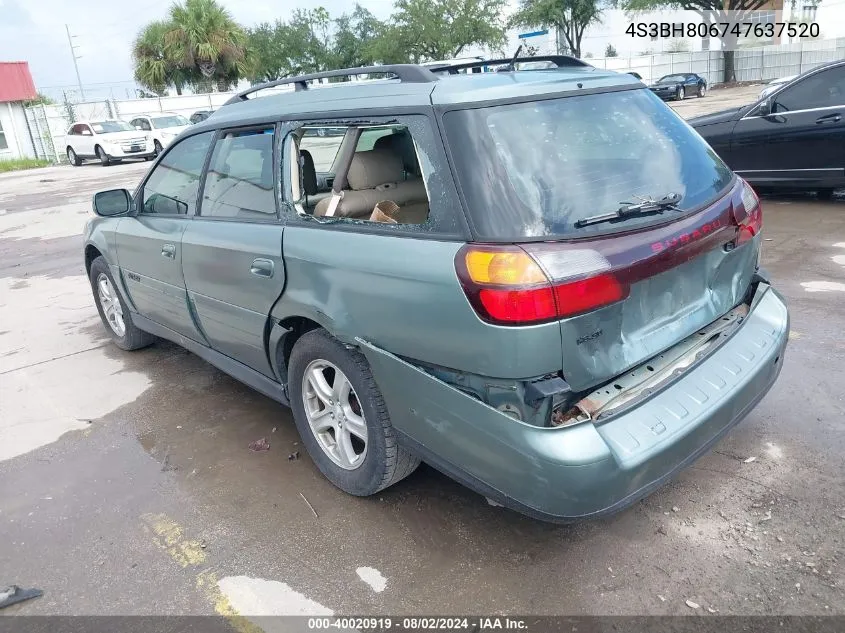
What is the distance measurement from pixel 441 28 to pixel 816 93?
42386mm

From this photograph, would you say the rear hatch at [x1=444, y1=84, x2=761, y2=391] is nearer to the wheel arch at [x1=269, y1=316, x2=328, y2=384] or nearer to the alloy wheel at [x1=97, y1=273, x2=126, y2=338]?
the wheel arch at [x1=269, y1=316, x2=328, y2=384]

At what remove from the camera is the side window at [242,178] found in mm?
3191

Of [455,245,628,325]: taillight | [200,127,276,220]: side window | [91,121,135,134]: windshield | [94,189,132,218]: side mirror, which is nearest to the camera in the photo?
[455,245,628,325]: taillight

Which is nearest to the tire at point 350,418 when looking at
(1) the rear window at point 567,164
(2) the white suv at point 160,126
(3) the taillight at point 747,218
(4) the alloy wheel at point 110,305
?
(1) the rear window at point 567,164

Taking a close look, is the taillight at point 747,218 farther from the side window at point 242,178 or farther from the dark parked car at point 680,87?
the dark parked car at point 680,87

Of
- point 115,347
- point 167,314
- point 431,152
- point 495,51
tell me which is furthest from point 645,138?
point 495,51

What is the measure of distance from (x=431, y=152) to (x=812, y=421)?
7.82 feet

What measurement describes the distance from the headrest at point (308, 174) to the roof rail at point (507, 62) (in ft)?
2.43

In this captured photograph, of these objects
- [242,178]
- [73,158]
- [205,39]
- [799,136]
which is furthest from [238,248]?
[205,39]

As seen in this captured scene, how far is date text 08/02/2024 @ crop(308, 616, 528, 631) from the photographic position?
89.7 inches

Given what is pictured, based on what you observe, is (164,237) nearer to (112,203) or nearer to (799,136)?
(112,203)

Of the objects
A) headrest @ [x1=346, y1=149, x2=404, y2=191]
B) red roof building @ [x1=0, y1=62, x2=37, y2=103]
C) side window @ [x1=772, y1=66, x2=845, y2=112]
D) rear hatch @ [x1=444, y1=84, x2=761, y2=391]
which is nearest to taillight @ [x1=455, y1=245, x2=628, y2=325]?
rear hatch @ [x1=444, y1=84, x2=761, y2=391]

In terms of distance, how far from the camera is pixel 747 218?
284 cm

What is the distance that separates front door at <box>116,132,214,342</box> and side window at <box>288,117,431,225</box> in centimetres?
83
